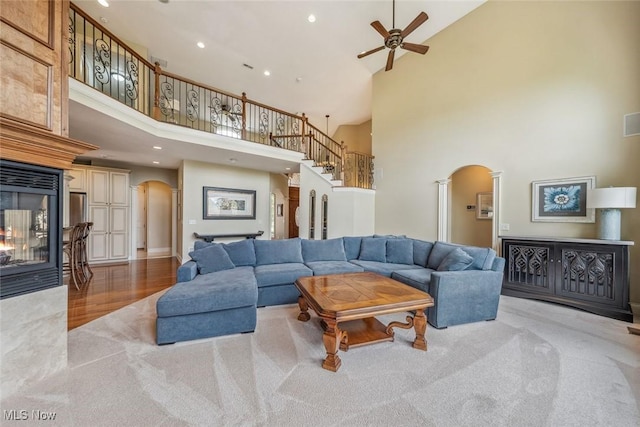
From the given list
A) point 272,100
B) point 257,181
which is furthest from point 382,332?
point 272,100

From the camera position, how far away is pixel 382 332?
2510 millimetres

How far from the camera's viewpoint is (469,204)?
6.24m

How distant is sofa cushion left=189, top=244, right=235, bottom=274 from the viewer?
344cm

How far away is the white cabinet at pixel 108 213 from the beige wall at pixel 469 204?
8723mm

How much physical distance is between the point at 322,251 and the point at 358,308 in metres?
2.37

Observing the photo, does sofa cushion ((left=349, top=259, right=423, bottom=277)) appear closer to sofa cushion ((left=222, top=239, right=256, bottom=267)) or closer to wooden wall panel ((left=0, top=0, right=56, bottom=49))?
sofa cushion ((left=222, top=239, right=256, bottom=267))

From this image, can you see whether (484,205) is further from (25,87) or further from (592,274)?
(25,87)

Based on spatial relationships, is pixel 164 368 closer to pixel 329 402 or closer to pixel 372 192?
pixel 329 402

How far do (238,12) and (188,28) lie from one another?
126 cm

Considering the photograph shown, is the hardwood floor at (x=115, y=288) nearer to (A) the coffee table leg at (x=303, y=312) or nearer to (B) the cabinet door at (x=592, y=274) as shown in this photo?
(A) the coffee table leg at (x=303, y=312)

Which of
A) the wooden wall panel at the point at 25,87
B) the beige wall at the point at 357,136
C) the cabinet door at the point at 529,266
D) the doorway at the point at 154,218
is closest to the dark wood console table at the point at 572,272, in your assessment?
the cabinet door at the point at 529,266

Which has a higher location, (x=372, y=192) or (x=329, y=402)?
(x=372, y=192)

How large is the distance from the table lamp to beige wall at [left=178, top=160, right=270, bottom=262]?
23.5ft

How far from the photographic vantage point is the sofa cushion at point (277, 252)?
163 inches
